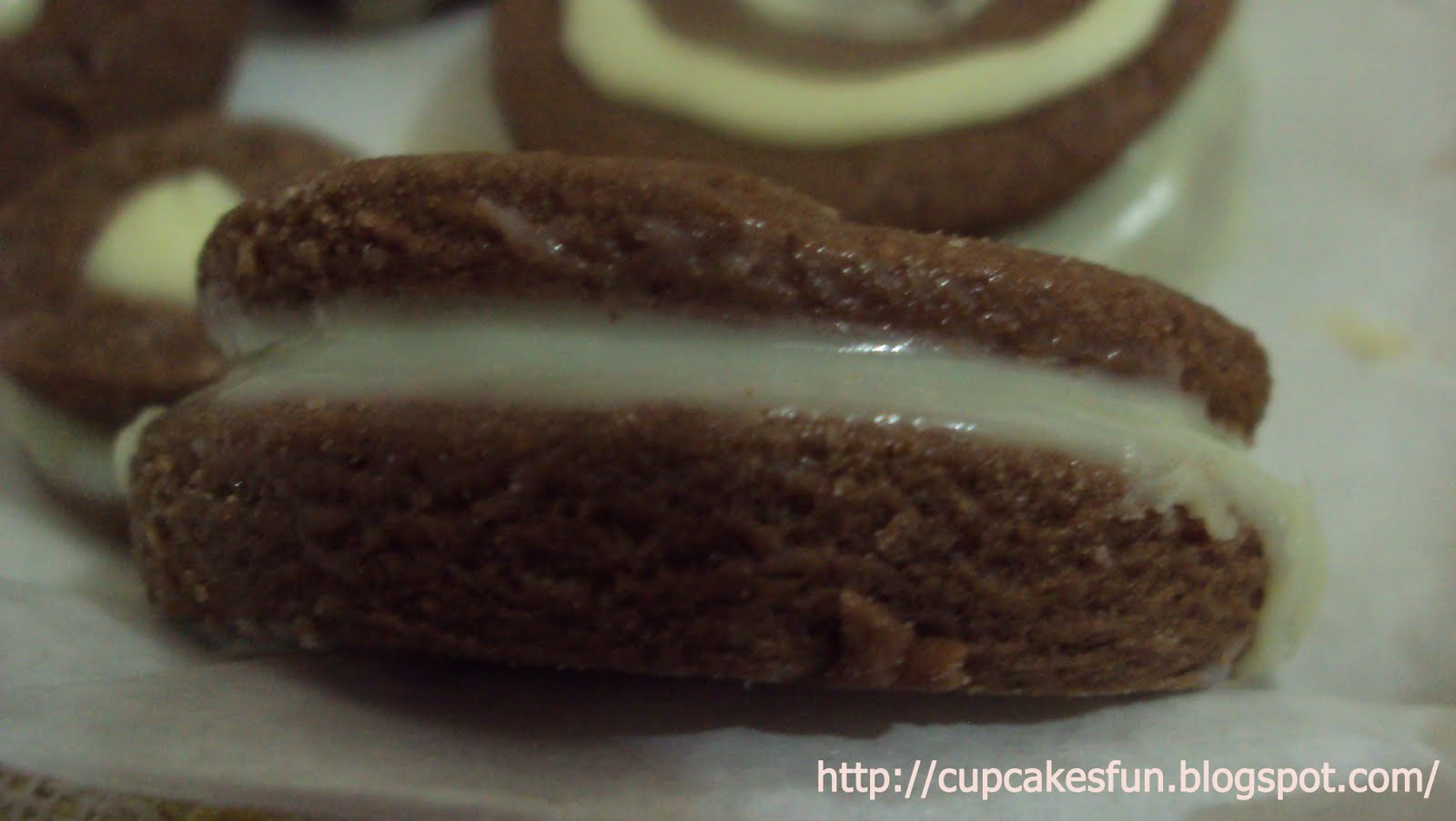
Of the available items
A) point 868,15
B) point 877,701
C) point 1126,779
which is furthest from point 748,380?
point 868,15

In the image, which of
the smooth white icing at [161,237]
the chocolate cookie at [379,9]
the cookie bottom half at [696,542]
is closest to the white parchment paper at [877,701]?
the cookie bottom half at [696,542]

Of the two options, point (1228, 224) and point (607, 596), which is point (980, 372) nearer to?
point (607, 596)

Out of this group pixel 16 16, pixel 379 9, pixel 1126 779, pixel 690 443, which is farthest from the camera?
pixel 379 9

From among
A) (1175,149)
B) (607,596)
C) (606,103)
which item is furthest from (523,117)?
(607,596)

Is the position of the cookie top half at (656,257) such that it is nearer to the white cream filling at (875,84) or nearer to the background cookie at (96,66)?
the white cream filling at (875,84)

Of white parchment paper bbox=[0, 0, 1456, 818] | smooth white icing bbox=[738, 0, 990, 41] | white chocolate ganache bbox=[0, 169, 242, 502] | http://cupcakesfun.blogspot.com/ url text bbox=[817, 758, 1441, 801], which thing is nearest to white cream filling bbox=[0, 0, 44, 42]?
white chocolate ganache bbox=[0, 169, 242, 502]

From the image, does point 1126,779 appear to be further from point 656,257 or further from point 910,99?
point 910,99

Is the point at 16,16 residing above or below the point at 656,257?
above
